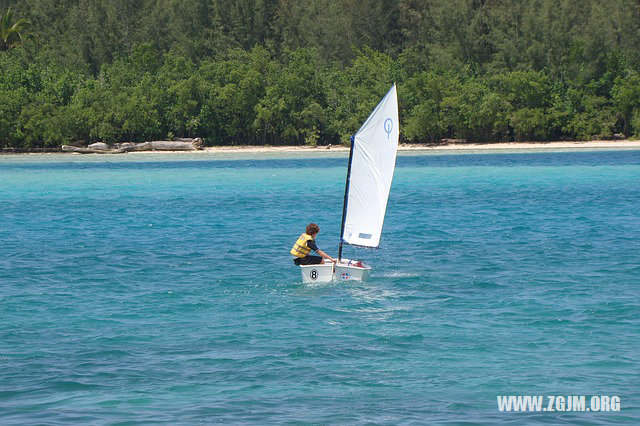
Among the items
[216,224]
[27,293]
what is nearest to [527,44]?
[216,224]

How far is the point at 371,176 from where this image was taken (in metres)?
19.5

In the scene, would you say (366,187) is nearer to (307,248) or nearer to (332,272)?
(307,248)

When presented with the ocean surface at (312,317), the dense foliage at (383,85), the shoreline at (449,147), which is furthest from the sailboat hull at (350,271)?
the dense foliage at (383,85)

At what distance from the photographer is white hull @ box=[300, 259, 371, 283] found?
61.3 feet

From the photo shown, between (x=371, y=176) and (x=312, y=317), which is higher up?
(x=371, y=176)

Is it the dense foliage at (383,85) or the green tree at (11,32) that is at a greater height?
the green tree at (11,32)

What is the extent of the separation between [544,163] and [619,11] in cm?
2450

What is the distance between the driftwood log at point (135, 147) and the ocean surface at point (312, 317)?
39.2 meters

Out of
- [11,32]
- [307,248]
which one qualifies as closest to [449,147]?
[11,32]

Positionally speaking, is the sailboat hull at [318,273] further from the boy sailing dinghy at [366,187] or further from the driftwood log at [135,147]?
the driftwood log at [135,147]

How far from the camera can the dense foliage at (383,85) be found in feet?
240

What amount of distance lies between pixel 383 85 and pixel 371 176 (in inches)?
2302

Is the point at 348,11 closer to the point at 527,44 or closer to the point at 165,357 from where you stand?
the point at 527,44

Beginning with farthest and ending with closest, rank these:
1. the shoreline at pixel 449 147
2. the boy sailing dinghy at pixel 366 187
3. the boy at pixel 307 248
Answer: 1. the shoreline at pixel 449 147
2. the boy sailing dinghy at pixel 366 187
3. the boy at pixel 307 248
